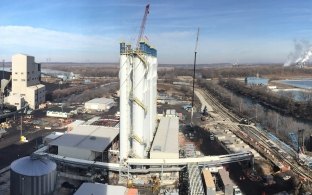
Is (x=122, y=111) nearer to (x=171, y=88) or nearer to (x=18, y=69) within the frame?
(x=18, y=69)

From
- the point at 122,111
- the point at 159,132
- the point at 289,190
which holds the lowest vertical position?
the point at 289,190

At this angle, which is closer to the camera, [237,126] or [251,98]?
[237,126]

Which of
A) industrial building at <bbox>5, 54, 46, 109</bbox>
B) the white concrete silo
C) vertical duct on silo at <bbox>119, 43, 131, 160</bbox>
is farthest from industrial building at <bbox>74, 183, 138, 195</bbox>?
industrial building at <bbox>5, 54, 46, 109</bbox>

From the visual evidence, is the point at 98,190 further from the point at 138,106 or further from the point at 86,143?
the point at 86,143

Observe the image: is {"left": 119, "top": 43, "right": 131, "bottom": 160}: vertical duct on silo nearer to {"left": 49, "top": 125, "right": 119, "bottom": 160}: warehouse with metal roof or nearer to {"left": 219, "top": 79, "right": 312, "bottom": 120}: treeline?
{"left": 49, "top": 125, "right": 119, "bottom": 160}: warehouse with metal roof

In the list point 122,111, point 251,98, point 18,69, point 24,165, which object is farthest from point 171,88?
point 24,165
